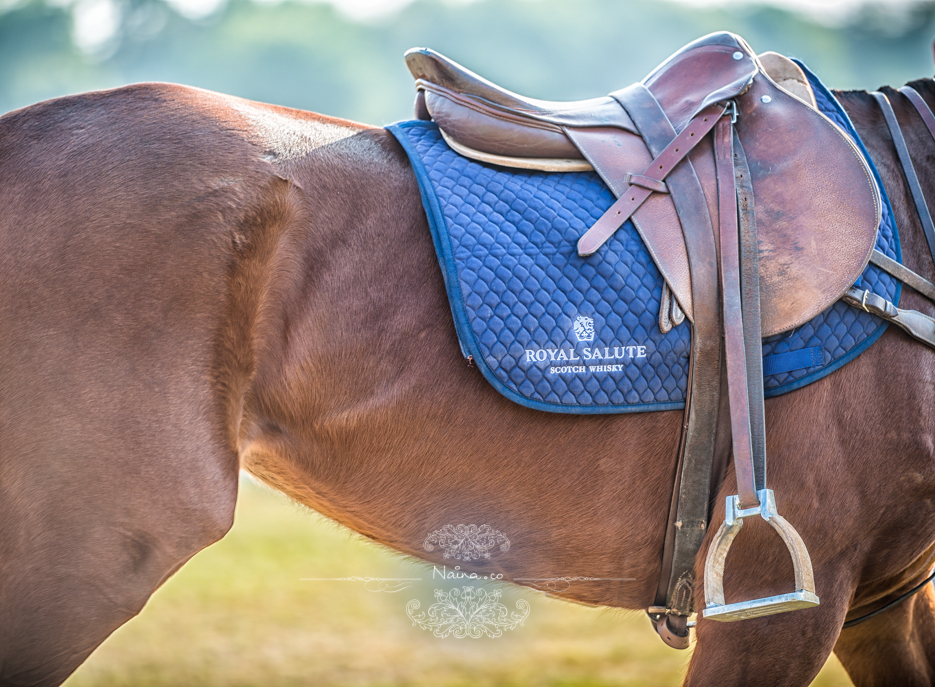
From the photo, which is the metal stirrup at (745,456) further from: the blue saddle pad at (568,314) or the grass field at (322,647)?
the grass field at (322,647)

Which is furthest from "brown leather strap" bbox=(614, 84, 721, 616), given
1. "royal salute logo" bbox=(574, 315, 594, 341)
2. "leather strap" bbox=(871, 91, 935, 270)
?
"leather strap" bbox=(871, 91, 935, 270)

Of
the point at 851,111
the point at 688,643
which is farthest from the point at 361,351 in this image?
the point at 851,111

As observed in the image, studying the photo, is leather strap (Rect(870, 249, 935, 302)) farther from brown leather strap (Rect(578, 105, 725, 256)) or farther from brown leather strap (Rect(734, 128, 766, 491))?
brown leather strap (Rect(578, 105, 725, 256))

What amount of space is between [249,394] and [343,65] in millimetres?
21064

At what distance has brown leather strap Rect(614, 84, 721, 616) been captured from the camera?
5.24 feet

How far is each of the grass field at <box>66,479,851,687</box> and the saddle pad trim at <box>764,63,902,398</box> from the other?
2.21 meters

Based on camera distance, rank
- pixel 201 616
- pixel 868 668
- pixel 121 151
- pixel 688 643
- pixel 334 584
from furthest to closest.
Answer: pixel 334 584
pixel 201 616
pixel 868 668
pixel 688 643
pixel 121 151

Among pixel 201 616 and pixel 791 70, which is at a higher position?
pixel 791 70

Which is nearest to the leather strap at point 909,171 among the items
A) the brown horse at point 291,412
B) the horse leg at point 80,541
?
the brown horse at point 291,412

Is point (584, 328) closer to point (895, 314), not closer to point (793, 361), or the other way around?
point (793, 361)

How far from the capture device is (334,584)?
19.6 feet

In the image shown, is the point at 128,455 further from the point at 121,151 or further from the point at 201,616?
the point at 201,616

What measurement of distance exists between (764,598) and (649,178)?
1021 mm

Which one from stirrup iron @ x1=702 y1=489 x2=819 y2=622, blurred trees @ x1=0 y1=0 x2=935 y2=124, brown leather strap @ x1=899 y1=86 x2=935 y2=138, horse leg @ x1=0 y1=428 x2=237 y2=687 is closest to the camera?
horse leg @ x1=0 y1=428 x2=237 y2=687
